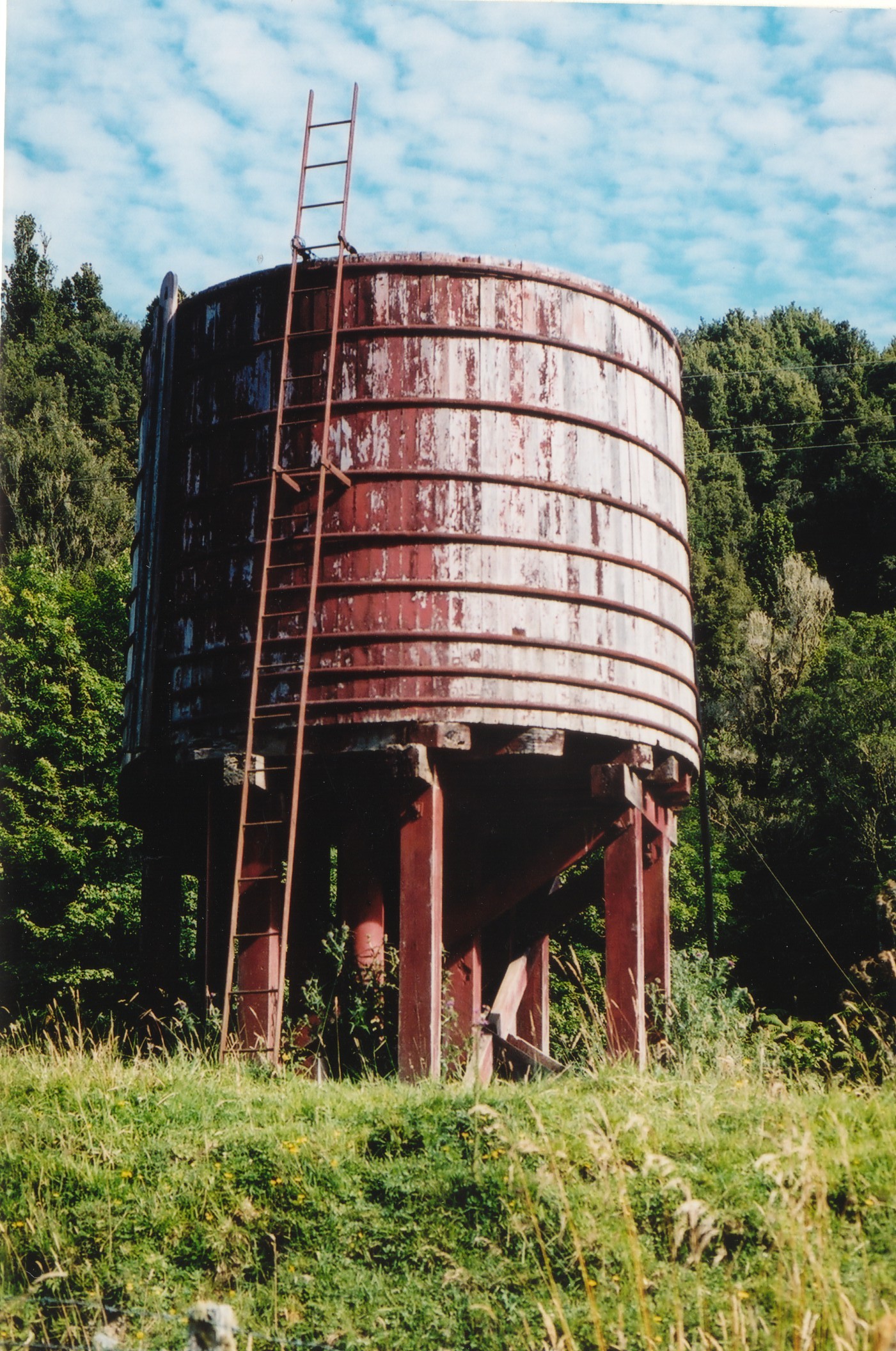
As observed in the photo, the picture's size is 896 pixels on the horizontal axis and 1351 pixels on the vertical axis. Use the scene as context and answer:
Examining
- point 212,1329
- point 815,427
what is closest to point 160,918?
point 212,1329

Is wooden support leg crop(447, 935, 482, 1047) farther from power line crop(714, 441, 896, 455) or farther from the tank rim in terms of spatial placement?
power line crop(714, 441, 896, 455)

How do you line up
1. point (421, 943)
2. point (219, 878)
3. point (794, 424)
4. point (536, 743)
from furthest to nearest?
point (794, 424)
point (219, 878)
point (536, 743)
point (421, 943)

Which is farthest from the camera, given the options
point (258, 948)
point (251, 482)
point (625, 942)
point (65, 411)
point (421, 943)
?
point (65, 411)

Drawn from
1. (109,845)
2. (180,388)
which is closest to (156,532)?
(180,388)

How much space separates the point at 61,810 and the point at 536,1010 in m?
12.5

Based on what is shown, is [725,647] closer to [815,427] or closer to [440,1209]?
[815,427]

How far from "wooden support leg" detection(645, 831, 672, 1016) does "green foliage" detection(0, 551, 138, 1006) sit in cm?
1281

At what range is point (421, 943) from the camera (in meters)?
9.48

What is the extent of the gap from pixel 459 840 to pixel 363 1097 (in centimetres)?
390

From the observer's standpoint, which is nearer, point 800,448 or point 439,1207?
point 439,1207

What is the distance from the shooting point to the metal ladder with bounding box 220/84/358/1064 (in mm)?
9781

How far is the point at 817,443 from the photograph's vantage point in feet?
152

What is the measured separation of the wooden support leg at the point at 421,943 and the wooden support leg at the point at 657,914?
2751 millimetres

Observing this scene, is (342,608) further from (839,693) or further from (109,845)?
(839,693)
